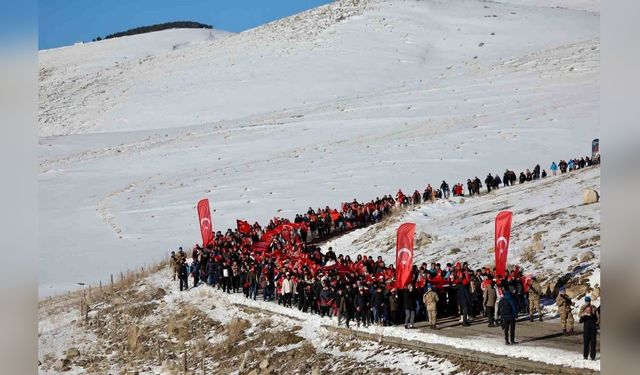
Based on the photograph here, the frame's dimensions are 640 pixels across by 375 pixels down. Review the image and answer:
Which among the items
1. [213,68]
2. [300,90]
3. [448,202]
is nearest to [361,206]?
[448,202]

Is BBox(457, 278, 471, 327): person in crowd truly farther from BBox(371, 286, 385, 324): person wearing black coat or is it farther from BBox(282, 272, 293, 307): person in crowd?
BBox(282, 272, 293, 307): person in crowd

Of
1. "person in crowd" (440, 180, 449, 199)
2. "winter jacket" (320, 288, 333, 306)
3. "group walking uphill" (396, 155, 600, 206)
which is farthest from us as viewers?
"person in crowd" (440, 180, 449, 199)

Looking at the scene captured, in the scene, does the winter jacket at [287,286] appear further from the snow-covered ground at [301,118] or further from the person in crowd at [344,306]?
the snow-covered ground at [301,118]

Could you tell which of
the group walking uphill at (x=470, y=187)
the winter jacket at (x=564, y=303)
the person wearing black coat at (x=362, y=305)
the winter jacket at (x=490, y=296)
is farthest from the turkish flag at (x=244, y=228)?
the winter jacket at (x=564, y=303)

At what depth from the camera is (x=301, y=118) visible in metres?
60.3

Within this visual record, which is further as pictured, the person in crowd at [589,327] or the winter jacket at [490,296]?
the winter jacket at [490,296]

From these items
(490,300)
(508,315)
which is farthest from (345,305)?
(508,315)

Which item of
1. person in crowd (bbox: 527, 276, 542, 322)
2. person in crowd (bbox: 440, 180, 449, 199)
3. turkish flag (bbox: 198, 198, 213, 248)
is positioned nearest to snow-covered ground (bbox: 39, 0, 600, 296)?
person in crowd (bbox: 440, 180, 449, 199)

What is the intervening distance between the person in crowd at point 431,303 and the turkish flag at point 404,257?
1.82 feet

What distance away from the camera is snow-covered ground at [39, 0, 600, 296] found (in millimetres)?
38375

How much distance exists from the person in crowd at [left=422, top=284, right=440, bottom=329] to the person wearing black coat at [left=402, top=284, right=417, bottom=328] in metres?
0.32

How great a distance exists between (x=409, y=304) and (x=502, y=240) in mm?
2043

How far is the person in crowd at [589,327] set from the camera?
10672 mm

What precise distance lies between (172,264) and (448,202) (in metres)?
9.64
